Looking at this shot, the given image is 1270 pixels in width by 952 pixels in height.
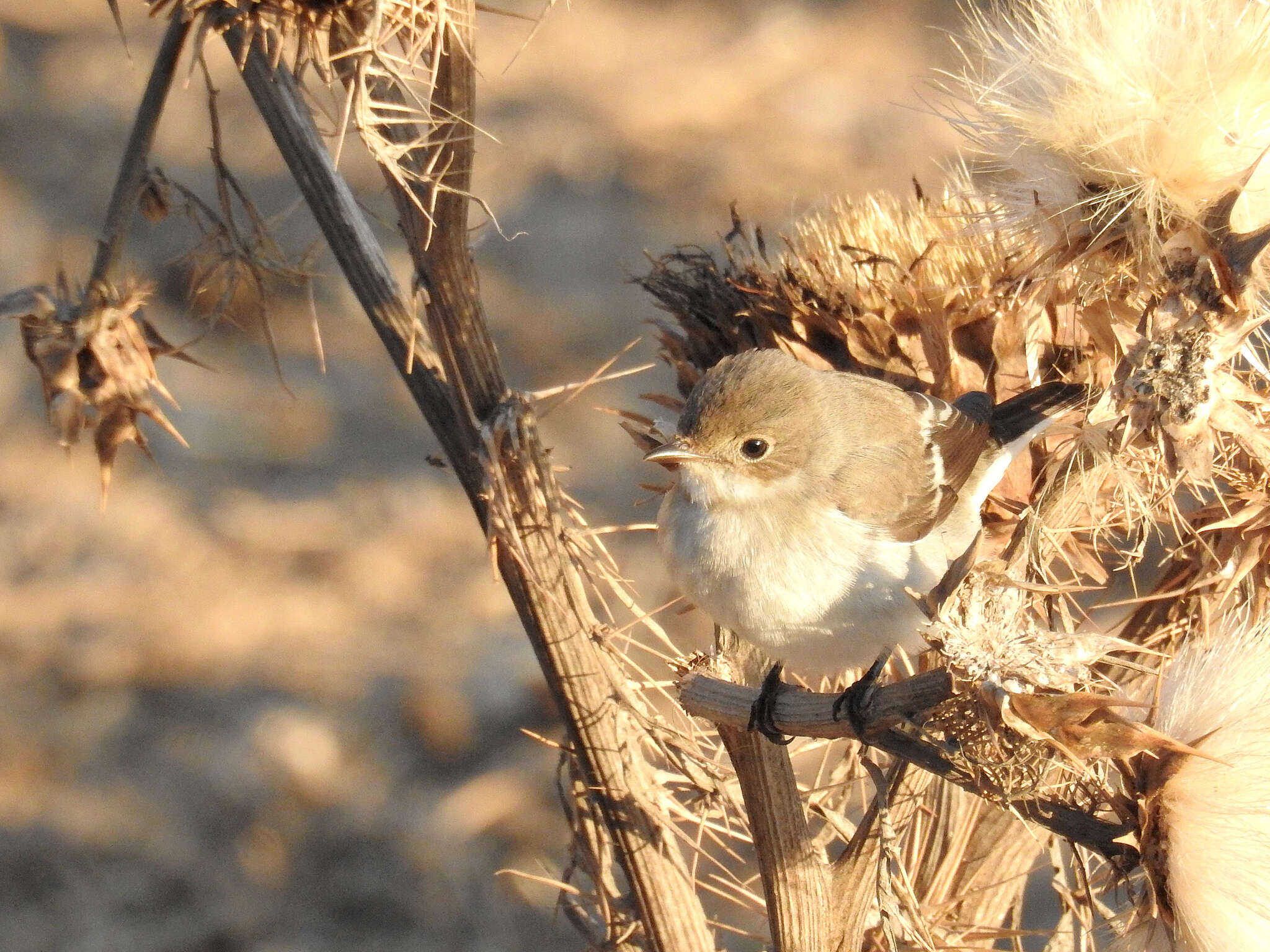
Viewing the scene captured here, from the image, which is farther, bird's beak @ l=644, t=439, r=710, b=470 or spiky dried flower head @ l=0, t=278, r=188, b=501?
bird's beak @ l=644, t=439, r=710, b=470

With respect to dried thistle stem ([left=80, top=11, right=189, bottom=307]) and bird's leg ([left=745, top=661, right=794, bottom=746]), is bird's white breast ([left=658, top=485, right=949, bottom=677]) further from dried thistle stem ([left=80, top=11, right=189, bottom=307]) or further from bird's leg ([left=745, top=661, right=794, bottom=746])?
dried thistle stem ([left=80, top=11, right=189, bottom=307])

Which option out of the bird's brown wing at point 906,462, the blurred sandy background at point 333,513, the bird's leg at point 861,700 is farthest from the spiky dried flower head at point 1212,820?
the blurred sandy background at point 333,513

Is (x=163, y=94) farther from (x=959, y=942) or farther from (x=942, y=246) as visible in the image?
(x=959, y=942)

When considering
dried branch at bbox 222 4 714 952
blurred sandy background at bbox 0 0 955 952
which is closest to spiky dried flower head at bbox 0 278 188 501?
dried branch at bbox 222 4 714 952

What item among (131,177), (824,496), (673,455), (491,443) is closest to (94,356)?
(131,177)

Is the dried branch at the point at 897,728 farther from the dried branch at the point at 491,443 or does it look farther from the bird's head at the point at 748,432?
the bird's head at the point at 748,432

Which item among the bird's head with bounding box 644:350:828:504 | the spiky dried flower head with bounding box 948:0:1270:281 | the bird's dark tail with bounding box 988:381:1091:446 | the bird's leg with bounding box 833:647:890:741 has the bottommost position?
the bird's leg with bounding box 833:647:890:741

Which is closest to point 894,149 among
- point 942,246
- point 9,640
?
point 942,246
